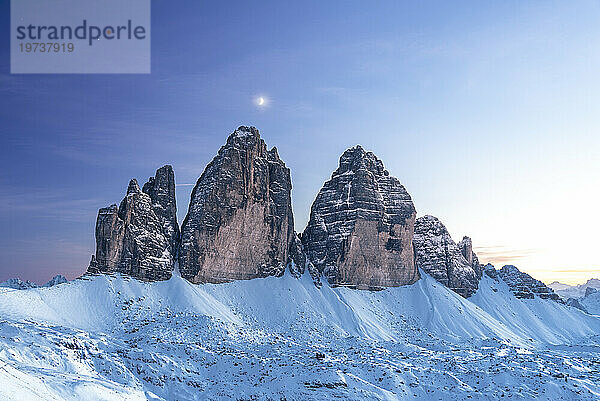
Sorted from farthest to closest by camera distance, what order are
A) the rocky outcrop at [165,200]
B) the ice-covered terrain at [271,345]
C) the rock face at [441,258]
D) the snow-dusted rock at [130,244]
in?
1. the rock face at [441,258]
2. the rocky outcrop at [165,200]
3. the snow-dusted rock at [130,244]
4. the ice-covered terrain at [271,345]

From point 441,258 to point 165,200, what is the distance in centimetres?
6739

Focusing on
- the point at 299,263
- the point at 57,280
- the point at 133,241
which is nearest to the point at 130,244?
the point at 133,241

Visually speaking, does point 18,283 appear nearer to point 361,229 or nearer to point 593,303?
point 361,229

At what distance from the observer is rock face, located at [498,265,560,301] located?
131 metres

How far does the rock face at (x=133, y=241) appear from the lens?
254 feet

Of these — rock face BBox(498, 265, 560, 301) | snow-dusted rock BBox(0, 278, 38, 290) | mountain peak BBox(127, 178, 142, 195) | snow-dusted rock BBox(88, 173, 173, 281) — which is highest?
mountain peak BBox(127, 178, 142, 195)

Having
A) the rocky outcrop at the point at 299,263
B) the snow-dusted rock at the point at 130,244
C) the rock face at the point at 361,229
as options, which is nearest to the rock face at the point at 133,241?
A: the snow-dusted rock at the point at 130,244

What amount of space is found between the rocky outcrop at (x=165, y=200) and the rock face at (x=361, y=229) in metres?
30.4

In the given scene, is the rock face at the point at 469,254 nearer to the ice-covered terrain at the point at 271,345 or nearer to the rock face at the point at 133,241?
the ice-covered terrain at the point at 271,345

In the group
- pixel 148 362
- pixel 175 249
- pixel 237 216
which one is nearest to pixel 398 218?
pixel 237 216

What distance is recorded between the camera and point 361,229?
3967 inches

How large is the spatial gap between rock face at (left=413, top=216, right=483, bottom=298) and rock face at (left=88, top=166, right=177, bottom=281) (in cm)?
6029

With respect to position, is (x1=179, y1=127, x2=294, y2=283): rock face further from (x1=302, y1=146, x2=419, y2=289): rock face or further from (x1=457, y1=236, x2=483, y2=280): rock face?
(x1=457, y1=236, x2=483, y2=280): rock face

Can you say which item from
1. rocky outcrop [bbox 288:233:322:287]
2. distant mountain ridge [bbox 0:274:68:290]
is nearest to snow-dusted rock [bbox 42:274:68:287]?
distant mountain ridge [bbox 0:274:68:290]
